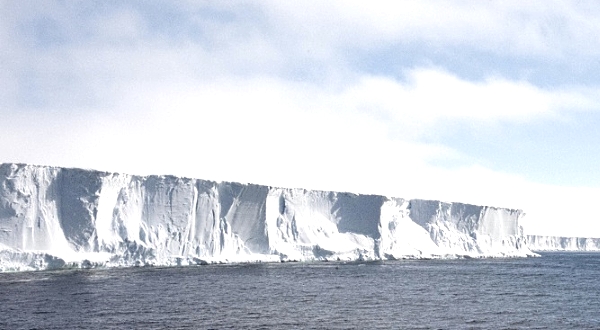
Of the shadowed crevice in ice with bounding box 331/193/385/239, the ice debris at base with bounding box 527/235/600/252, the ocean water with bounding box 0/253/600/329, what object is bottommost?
the ocean water with bounding box 0/253/600/329

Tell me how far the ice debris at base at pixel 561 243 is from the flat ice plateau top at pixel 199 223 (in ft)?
227

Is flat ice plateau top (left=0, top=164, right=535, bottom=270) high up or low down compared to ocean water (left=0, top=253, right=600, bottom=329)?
up

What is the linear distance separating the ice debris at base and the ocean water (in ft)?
302

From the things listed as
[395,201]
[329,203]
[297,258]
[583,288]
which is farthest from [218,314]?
[395,201]

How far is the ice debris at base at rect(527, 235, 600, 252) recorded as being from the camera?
125688 millimetres

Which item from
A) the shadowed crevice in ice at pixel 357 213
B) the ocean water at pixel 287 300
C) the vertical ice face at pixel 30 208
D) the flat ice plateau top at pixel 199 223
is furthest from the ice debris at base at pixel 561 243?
the vertical ice face at pixel 30 208

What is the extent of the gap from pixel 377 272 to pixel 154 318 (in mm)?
22832

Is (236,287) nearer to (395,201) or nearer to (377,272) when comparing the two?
(377,272)

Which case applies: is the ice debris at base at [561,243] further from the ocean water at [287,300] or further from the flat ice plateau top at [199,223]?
the ocean water at [287,300]

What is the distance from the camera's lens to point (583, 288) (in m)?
33.8

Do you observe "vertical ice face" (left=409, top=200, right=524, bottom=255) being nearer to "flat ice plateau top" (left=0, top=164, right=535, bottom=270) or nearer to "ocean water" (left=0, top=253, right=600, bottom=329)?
"flat ice plateau top" (left=0, top=164, right=535, bottom=270)

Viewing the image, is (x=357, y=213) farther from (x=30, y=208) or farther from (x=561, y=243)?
(x=561, y=243)

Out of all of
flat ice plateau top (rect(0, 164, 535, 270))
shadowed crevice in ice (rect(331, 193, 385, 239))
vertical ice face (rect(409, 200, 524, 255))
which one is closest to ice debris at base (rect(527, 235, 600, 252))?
vertical ice face (rect(409, 200, 524, 255))

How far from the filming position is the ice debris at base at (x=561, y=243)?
126m
